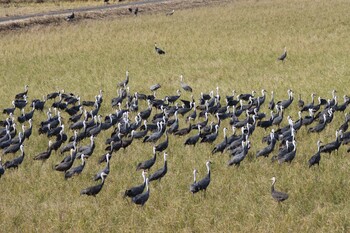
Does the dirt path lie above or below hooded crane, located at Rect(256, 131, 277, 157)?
below

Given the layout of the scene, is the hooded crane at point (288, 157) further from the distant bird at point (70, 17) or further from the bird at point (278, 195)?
the distant bird at point (70, 17)

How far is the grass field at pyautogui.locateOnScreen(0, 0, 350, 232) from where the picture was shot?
50.5 feet

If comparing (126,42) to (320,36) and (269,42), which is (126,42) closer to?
(269,42)

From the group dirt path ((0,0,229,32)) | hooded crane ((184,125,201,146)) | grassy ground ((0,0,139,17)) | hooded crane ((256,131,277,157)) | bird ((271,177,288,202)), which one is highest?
bird ((271,177,288,202))

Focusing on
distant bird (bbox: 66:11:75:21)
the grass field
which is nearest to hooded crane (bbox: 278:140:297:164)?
the grass field

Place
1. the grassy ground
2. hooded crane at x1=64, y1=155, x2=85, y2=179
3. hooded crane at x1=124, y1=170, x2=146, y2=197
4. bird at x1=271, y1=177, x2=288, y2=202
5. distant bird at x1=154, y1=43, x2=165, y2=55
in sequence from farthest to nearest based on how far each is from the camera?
the grassy ground < distant bird at x1=154, y1=43, x2=165, y2=55 < hooded crane at x1=64, y1=155, x2=85, y2=179 < hooded crane at x1=124, y1=170, x2=146, y2=197 < bird at x1=271, y1=177, x2=288, y2=202

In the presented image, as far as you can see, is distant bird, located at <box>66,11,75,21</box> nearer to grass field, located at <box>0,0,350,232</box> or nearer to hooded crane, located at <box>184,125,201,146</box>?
grass field, located at <box>0,0,350,232</box>

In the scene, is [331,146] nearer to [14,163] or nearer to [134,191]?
[134,191]

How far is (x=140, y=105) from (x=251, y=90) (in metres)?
5.71

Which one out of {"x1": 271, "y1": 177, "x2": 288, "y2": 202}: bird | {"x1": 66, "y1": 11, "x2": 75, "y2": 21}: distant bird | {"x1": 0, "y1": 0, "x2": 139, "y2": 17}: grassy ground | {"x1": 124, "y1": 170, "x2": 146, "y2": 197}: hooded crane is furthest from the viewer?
{"x1": 0, "y1": 0, "x2": 139, "y2": 17}: grassy ground

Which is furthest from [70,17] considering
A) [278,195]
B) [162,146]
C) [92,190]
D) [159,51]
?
[278,195]

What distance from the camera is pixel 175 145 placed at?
72.0ft

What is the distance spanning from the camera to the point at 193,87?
108ft

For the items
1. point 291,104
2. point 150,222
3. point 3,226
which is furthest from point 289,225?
point 291,104
